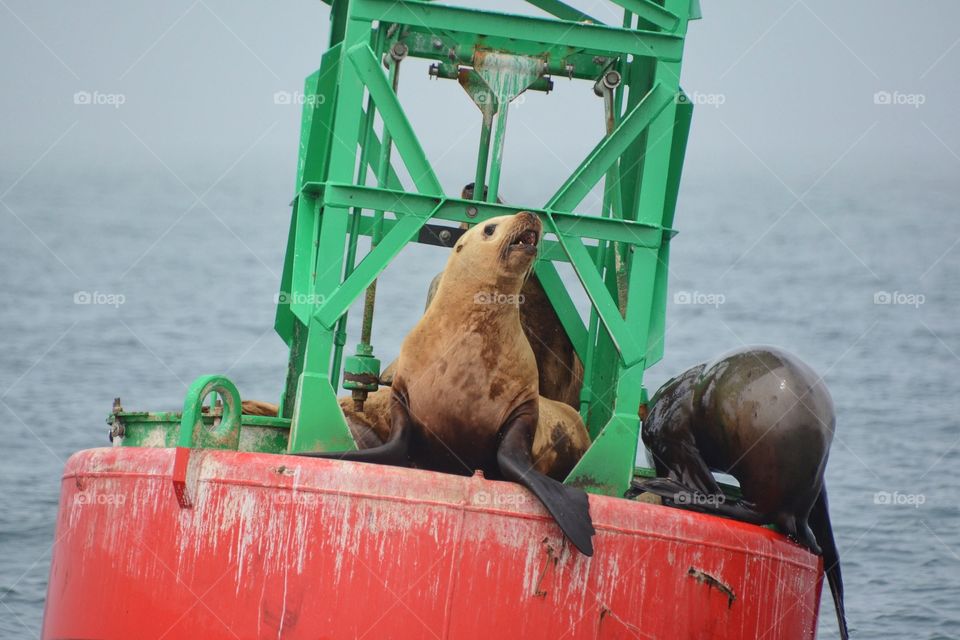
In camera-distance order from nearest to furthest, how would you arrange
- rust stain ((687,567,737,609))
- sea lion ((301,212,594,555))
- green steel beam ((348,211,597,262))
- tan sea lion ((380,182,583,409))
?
1. rust stain ((687,567,737,609))
2. sea lion ((301,212,594,555))
3. green steel beam ((348,211,597,262))
4. tan sea lion ((380,182,583,409))

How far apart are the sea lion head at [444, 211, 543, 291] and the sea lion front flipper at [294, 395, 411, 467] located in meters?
0.79

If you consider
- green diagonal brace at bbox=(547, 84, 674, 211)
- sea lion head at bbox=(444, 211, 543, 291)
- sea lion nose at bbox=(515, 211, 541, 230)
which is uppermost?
green diagonal brace at bbox=(547, 84, 674, 211)

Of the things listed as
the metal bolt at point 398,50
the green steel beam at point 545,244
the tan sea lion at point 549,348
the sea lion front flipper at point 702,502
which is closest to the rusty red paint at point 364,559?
the sea lion front flipper at point 702,502

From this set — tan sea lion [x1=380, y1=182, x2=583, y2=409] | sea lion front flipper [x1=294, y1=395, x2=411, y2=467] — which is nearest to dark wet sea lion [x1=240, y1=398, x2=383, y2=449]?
sea lion front flipper [x1=294, y1=395, x2=411, y2=467]

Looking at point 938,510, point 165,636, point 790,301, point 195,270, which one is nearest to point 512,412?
point 165,636

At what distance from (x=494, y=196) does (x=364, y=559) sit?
2554 millimetres

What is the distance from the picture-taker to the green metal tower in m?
8.94

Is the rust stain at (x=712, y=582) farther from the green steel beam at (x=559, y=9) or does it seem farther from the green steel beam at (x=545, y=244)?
the green steel beam at (x=559, y=9)

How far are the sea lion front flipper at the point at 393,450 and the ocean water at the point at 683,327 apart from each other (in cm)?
286

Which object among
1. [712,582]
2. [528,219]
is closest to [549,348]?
[528,219]

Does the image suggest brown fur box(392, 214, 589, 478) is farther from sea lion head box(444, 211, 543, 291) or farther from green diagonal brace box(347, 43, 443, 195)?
green diagonal brace box(347, 43, 443, 195)

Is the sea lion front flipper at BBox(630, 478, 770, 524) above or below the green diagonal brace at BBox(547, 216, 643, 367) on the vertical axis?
below

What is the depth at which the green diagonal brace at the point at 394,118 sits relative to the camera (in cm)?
911

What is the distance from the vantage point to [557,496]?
8.03 meters
